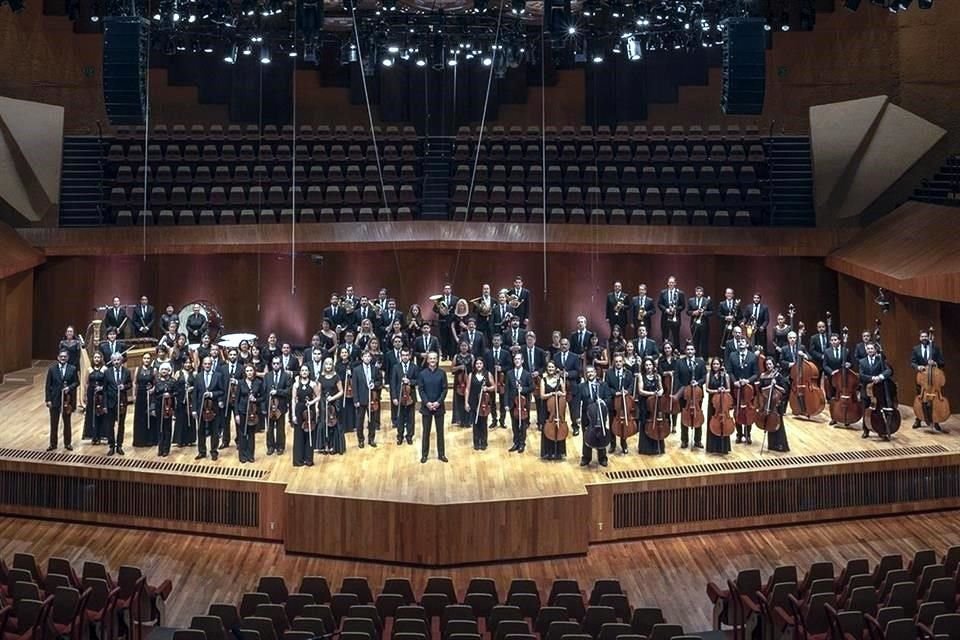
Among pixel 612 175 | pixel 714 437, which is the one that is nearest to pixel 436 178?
pixel 612 175

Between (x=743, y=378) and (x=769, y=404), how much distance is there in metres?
0.32

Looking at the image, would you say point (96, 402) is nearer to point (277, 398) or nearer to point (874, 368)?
point (277, 398)

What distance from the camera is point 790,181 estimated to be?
49.3ft

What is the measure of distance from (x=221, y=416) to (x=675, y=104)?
394 inches

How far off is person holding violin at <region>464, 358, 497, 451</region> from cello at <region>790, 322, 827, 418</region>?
9.62 ft

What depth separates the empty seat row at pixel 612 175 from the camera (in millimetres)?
14844

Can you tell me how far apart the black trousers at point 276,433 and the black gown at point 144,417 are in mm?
1085

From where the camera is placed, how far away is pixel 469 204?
1441 centimetres

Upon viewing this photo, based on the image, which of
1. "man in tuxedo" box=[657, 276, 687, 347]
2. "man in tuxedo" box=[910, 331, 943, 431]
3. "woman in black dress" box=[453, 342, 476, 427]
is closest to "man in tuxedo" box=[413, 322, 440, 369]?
"woman in black dress" box=[453, 342, 476, 427]

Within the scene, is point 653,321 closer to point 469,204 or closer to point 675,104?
point 469,204

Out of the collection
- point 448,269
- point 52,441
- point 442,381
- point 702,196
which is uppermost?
point 702,196

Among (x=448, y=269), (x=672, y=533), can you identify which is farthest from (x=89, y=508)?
(x=448, y=269)

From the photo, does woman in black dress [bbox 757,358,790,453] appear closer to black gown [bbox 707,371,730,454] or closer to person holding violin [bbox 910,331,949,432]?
black gown [bbox 707,371,730,454]

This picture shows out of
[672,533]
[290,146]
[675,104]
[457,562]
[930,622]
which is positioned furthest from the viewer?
[675,104]
